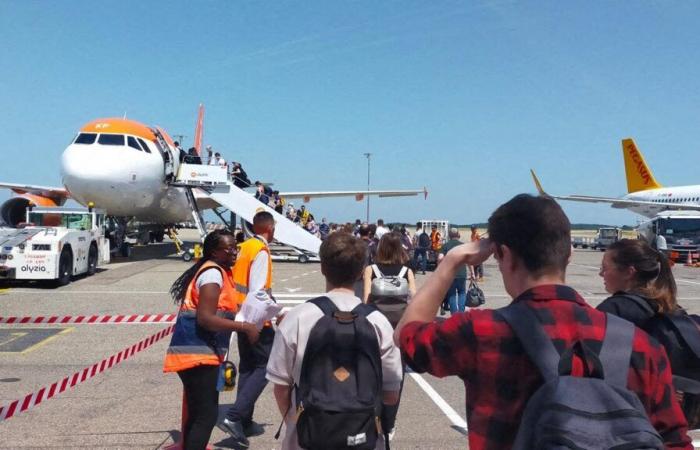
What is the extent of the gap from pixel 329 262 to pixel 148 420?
3317mm

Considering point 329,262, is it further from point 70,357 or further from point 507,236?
point 70,357

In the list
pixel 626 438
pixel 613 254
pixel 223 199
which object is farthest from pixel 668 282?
pixel 223 199

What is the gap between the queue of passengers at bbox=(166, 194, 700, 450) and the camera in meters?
1.45

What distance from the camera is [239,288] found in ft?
16.3

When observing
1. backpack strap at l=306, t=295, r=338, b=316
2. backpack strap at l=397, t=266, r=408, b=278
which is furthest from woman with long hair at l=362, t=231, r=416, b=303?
backpack strap at l=306, t=295, r=338, b=316

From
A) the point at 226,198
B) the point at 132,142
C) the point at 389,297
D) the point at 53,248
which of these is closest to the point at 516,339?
the point at 389,297

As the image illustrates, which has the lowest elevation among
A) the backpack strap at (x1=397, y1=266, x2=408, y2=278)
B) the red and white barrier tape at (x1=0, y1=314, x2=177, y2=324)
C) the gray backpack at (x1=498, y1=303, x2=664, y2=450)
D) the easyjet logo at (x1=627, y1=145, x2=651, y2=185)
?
the red and white barrier tape at (x1=0, y1=314, x2=177, y2=324)

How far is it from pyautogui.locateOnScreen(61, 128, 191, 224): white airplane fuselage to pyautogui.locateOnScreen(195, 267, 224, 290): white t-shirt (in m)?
16.9

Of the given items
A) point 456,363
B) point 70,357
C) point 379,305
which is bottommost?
point 70,357

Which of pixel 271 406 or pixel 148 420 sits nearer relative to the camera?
pixel 148 420

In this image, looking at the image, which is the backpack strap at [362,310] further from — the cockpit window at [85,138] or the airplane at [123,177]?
the cockpit window at [85,138]

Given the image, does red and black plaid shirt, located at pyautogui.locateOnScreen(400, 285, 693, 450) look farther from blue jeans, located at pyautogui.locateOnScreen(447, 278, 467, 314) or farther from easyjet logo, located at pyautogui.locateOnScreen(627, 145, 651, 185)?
easyjet logo, located at pyautogui.locateOnScreen(627, 145, 651, 185)

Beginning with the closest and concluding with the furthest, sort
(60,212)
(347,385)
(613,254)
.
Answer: (347,385), (613,254), (60,212)

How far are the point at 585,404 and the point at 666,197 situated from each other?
44.3m
